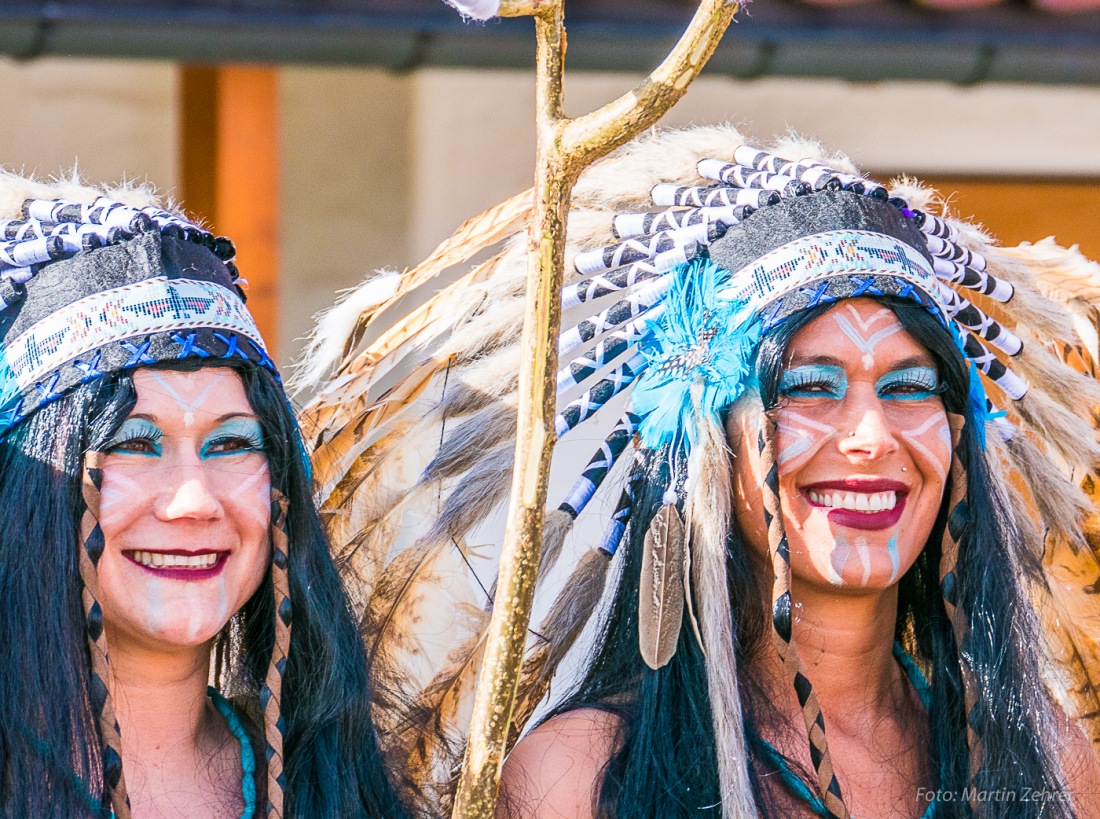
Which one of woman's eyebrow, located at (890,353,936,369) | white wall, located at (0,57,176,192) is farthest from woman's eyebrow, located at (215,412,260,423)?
white wall, located at (0,57,176,192)

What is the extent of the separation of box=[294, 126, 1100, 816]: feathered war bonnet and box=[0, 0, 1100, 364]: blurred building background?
4.23ft

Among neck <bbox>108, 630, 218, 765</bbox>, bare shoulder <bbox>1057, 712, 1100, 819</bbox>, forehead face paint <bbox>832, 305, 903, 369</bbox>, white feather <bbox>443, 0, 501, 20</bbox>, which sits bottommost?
bare shoulder <bbox>1057, 712, 1100, 819</bbox>

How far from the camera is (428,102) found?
5117mm

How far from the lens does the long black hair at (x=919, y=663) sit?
2346 mm

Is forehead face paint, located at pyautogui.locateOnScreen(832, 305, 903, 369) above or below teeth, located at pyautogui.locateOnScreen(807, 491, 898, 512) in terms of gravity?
above

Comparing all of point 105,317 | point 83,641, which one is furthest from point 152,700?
point 105,317

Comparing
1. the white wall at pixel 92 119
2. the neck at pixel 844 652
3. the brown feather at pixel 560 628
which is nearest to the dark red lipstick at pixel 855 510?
the neck at pixel 844 652

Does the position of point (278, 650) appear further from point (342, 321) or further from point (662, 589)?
point (342, 321)

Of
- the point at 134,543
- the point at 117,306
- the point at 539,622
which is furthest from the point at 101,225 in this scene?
the point at 539,622

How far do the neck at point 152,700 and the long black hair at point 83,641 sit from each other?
0.32 ft

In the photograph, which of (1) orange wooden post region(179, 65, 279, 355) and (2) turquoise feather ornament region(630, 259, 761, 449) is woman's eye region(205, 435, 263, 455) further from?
(1) orange wooden post region(179, 65, 279, 355)

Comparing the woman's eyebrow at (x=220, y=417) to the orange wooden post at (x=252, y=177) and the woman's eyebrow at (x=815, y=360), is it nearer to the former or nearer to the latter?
the woman's eyebrow at (x=815, y=360)

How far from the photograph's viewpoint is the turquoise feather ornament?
2443 mm

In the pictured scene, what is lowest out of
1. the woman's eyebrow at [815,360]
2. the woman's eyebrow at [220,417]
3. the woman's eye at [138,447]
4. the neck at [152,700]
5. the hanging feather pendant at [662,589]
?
the neck at [152,700]
